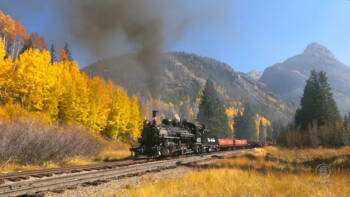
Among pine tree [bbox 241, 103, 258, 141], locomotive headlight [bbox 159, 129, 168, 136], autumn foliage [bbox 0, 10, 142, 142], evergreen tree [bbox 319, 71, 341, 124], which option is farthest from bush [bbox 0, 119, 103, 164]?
pine tree [bbox 241, 103, 258, 141]

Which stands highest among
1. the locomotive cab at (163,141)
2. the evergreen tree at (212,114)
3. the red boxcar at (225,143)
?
the evergreen tree at (212,114)

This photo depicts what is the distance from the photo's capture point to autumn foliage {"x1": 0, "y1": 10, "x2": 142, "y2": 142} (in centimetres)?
2269

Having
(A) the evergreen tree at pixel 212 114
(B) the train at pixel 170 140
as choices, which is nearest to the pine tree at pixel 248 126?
(A) the evergreen tree at pixel 212 114

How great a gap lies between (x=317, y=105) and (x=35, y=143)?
50607mm

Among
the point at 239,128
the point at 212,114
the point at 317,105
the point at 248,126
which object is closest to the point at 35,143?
the point at 212,114

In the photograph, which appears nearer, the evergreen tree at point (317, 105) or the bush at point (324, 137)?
the bush at point (324, 137)

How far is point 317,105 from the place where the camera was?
155 ft

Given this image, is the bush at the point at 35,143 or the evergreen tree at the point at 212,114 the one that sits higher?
the evergreen tree at the point at 212,114

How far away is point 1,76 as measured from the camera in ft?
73.0

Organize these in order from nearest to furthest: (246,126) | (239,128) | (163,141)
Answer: (163,141) → (246,126) → (239,128)

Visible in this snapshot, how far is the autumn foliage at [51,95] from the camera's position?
22.7m

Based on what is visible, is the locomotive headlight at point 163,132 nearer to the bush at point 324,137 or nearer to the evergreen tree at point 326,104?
the bush at point 324,137

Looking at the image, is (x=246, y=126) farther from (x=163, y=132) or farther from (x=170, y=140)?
(x=163, y=132)

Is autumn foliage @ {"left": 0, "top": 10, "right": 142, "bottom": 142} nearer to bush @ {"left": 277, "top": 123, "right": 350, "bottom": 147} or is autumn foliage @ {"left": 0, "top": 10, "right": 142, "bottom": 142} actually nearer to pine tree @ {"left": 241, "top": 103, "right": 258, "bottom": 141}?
bush @ {"left": 277, "top": 123, "right": 350, "bottom": 147}
